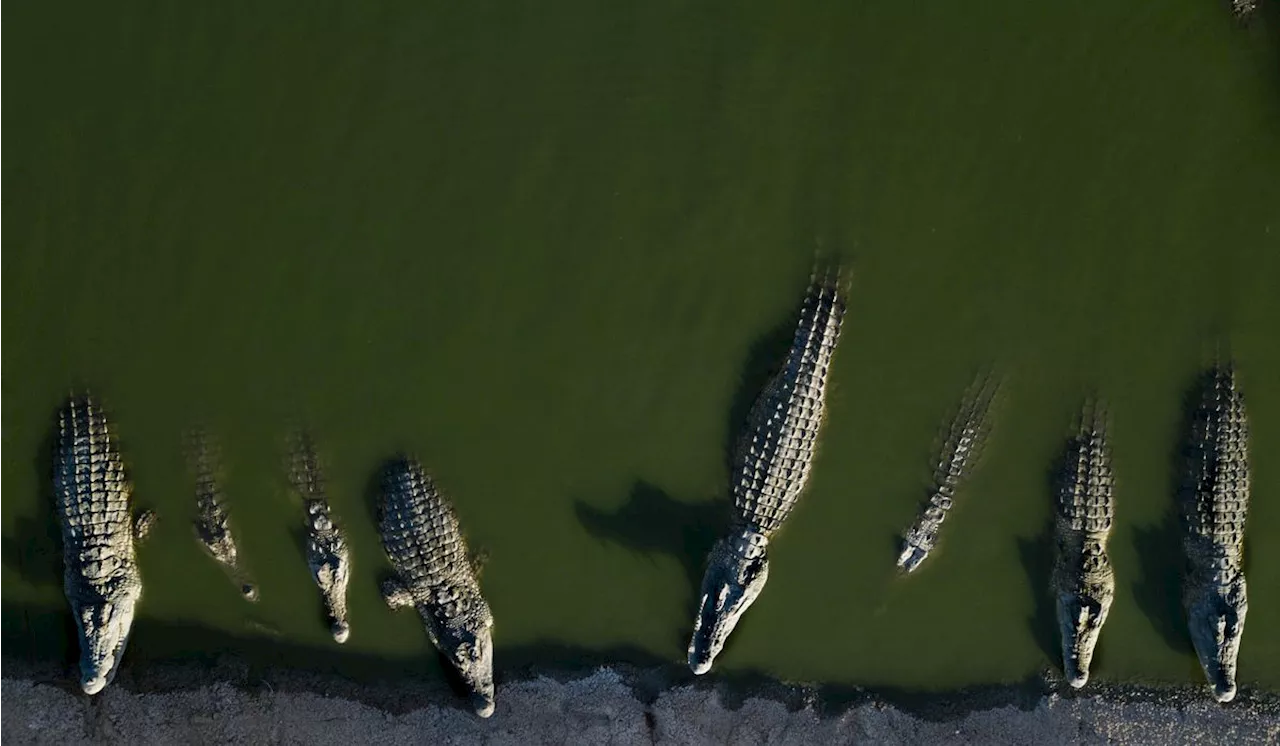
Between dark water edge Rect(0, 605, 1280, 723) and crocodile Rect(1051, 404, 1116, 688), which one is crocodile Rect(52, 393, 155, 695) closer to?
dark water edge Rect(0, 605, 1280, 723)

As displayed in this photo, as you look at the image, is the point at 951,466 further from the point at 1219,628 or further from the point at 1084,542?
the point at 1219,628

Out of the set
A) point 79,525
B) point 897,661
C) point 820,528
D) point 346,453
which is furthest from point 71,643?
point 897,661

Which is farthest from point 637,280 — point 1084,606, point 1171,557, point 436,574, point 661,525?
point 1171,557

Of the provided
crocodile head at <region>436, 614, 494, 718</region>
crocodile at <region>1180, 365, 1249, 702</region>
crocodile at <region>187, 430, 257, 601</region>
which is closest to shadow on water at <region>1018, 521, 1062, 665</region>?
crocodile at <region>1180, 365, 1249, 702</region>

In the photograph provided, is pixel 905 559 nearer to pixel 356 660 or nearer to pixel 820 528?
pixel 820 528

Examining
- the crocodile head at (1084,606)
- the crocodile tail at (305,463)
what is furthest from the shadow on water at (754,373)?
the crocodile tail at (305,463)

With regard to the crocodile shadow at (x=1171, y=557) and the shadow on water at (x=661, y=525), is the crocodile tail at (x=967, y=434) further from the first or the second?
the shadow on water at (x=661, y=525)
